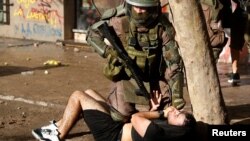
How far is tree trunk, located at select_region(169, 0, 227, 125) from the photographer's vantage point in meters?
5.12

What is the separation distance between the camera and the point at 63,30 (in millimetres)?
13961

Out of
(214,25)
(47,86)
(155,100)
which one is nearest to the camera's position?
(155,100)

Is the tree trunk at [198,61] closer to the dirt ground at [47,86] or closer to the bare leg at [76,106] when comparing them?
the bare leg at [76,106]

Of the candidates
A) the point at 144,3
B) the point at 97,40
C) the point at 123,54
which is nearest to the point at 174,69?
the point at 123,54

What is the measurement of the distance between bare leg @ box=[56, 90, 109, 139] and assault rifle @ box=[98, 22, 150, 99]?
0.49 m

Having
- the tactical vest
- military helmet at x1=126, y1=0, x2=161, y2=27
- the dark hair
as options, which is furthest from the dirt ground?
the dark hair

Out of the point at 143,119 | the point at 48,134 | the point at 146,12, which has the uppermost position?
the point at 146,12

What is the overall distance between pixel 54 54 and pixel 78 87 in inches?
142

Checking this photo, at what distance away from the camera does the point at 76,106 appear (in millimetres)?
5586

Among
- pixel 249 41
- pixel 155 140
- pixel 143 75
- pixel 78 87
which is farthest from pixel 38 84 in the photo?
pixel 155 140

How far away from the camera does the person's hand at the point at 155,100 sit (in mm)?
5068

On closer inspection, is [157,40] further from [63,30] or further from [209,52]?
[63,30]

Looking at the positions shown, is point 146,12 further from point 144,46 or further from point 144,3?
point 144,46

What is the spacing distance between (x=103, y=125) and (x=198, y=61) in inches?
40.4
